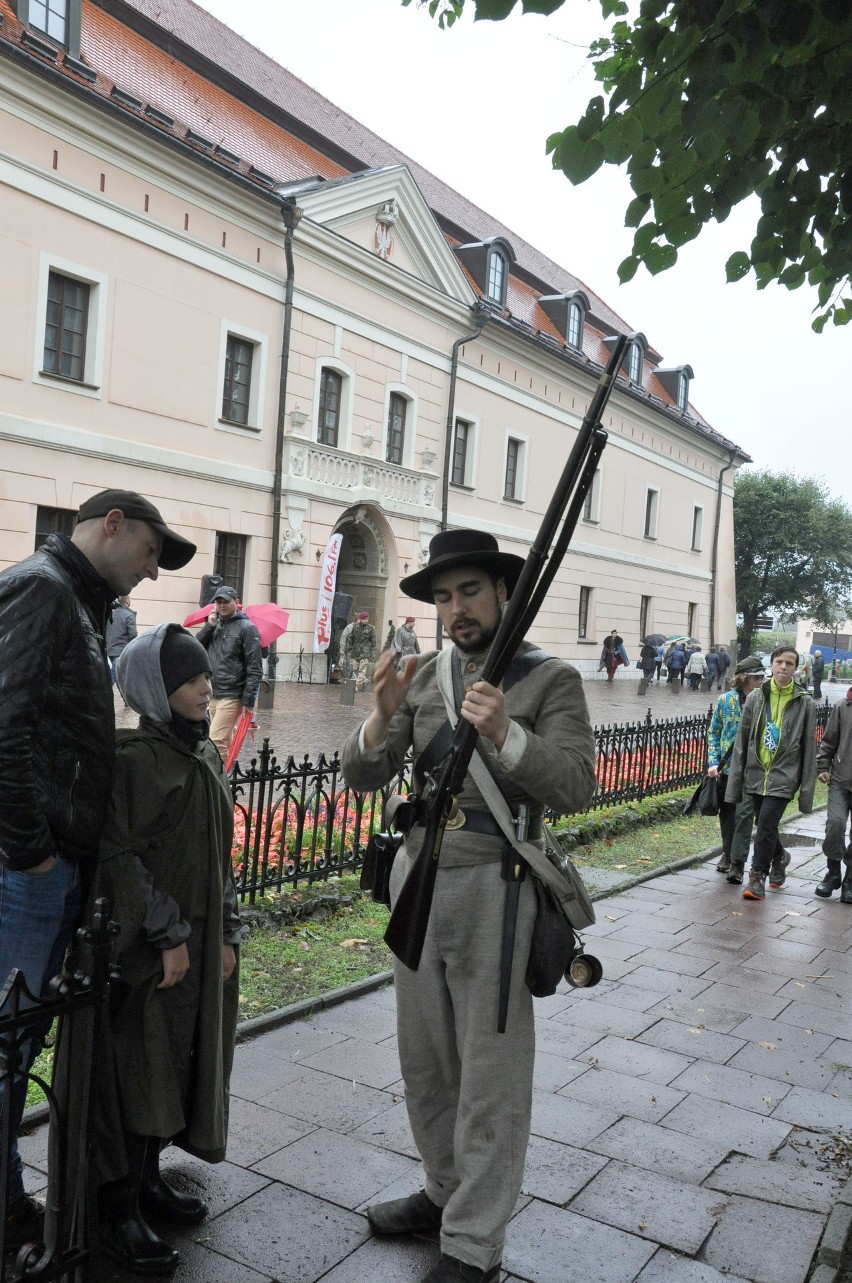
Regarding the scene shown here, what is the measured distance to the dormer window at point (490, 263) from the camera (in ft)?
93.7

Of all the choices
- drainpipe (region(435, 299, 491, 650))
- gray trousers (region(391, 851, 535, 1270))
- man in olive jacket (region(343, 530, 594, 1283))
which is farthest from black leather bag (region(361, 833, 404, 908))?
drainpipe (region(435, 299, 491, 650))

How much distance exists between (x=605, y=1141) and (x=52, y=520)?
50.9ft

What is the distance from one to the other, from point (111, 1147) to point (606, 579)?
32547 mm

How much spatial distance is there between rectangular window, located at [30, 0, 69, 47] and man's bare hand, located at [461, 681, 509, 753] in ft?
61.3

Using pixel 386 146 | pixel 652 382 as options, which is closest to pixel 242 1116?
pixel 386 146

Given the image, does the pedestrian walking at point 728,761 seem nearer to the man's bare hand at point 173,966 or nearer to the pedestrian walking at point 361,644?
the man's bare hand at point 173,966

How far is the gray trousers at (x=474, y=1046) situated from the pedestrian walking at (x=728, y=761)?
230 inches

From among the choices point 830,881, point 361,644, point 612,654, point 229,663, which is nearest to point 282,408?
point 361,644

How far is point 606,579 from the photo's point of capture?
34.5 m

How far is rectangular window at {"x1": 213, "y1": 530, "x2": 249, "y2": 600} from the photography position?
2072 centimetres

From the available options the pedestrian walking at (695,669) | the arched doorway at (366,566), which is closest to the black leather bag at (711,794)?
the arched doorway at (366,566)

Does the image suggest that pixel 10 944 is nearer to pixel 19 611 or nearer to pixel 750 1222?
pixel 19 611

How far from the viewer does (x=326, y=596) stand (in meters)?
22.1

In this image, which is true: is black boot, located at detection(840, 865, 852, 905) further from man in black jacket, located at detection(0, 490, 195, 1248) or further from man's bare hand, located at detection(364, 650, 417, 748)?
man in black jacket, located at detection(0, 490, 195, 1248)
